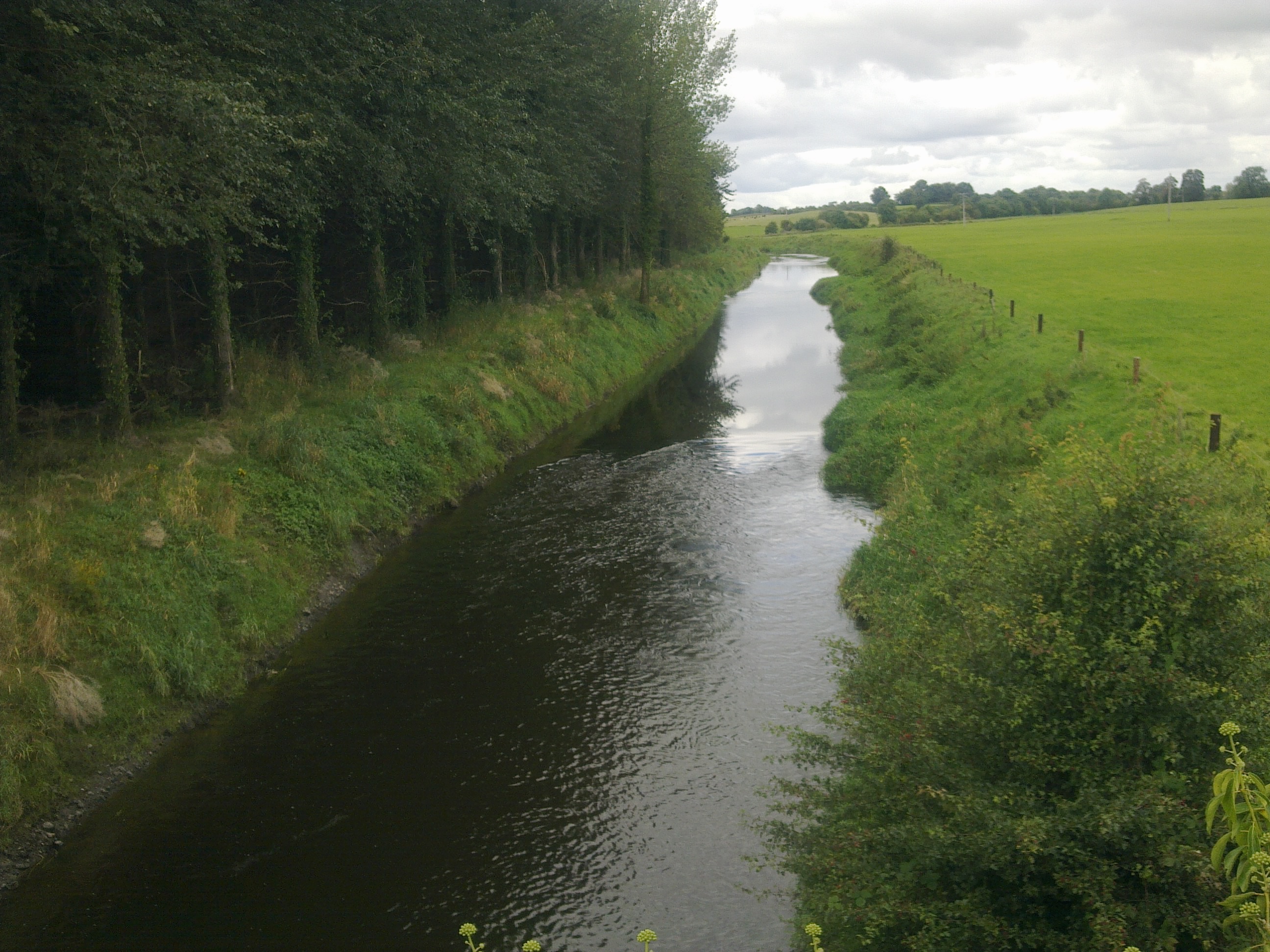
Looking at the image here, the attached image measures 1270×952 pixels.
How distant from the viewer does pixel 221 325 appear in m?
20.0

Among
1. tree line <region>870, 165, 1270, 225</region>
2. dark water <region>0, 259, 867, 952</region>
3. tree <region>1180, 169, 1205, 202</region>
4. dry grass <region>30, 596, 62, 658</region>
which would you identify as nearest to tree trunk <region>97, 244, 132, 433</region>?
dark water <region>0, 259, 867, 952</region>

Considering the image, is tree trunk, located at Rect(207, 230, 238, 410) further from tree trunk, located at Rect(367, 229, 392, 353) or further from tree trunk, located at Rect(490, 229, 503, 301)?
tree trunk, located at Rect(490, 229, 503, 301)

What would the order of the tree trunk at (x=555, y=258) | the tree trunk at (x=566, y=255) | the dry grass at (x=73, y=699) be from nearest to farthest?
the dry grass at (x=73, y=699) < the tree trunk at (x=555, y=258) < the tree trunk at (x=566, y=255)

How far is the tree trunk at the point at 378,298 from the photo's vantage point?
86.1 feet

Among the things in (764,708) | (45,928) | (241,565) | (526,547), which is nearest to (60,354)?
(241,565)

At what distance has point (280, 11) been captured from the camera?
18953mm

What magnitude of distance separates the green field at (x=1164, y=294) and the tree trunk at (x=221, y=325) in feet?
63.6

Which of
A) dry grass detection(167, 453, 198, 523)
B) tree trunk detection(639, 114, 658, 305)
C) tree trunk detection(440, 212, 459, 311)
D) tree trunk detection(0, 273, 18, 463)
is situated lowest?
dry grass detection(167, 453, 198, 523)

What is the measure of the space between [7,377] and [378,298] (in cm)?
1255

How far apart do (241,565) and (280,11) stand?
11480mm

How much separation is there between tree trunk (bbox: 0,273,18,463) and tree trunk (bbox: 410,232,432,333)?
1504cm

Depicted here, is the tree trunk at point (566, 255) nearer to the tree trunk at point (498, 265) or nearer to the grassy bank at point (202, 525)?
the tree trunk at point (498, 265)

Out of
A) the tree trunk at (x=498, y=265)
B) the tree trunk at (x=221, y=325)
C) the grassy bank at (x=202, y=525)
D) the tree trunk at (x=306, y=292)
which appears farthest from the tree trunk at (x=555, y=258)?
the tree trunk at (x=221, y=325)

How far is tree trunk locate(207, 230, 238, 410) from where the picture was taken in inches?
764
